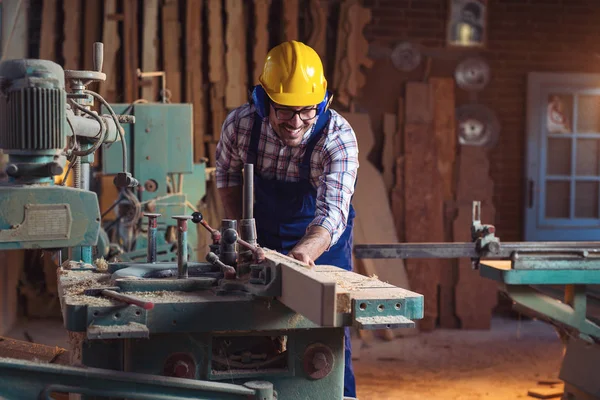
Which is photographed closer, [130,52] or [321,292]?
[321,292]

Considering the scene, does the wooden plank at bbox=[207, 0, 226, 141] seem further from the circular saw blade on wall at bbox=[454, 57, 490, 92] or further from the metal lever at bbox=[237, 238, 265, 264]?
the metal lever at bbox=[237, 238, 265, 264]

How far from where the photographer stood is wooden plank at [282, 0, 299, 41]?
653 cm

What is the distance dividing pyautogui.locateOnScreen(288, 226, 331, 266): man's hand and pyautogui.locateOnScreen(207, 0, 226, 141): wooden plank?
144 inches

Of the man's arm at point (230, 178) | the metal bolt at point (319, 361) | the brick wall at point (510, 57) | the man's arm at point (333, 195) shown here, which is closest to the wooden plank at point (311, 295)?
the metal bolt at point (319, 361)

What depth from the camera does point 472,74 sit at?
6922mm

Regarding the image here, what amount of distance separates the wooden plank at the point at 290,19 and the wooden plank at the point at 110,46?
4.23ft

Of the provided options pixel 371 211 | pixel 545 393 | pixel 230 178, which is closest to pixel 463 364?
pixel 545 393

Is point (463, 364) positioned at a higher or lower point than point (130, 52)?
lower

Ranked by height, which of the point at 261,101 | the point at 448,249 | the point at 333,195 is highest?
the point at 261,101

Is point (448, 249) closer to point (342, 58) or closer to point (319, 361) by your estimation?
point (319, 361)

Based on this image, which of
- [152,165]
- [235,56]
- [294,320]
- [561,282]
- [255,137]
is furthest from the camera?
[235,56]

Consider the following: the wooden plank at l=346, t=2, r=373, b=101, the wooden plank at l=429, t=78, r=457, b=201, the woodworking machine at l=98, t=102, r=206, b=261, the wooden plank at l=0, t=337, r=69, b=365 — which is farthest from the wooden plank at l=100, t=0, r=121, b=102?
Result: the wooden plank at l=0, t=337, r=69, b=365

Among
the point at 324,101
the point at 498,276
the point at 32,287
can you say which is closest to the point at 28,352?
the point at 324,101

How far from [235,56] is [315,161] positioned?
3.40 metres
